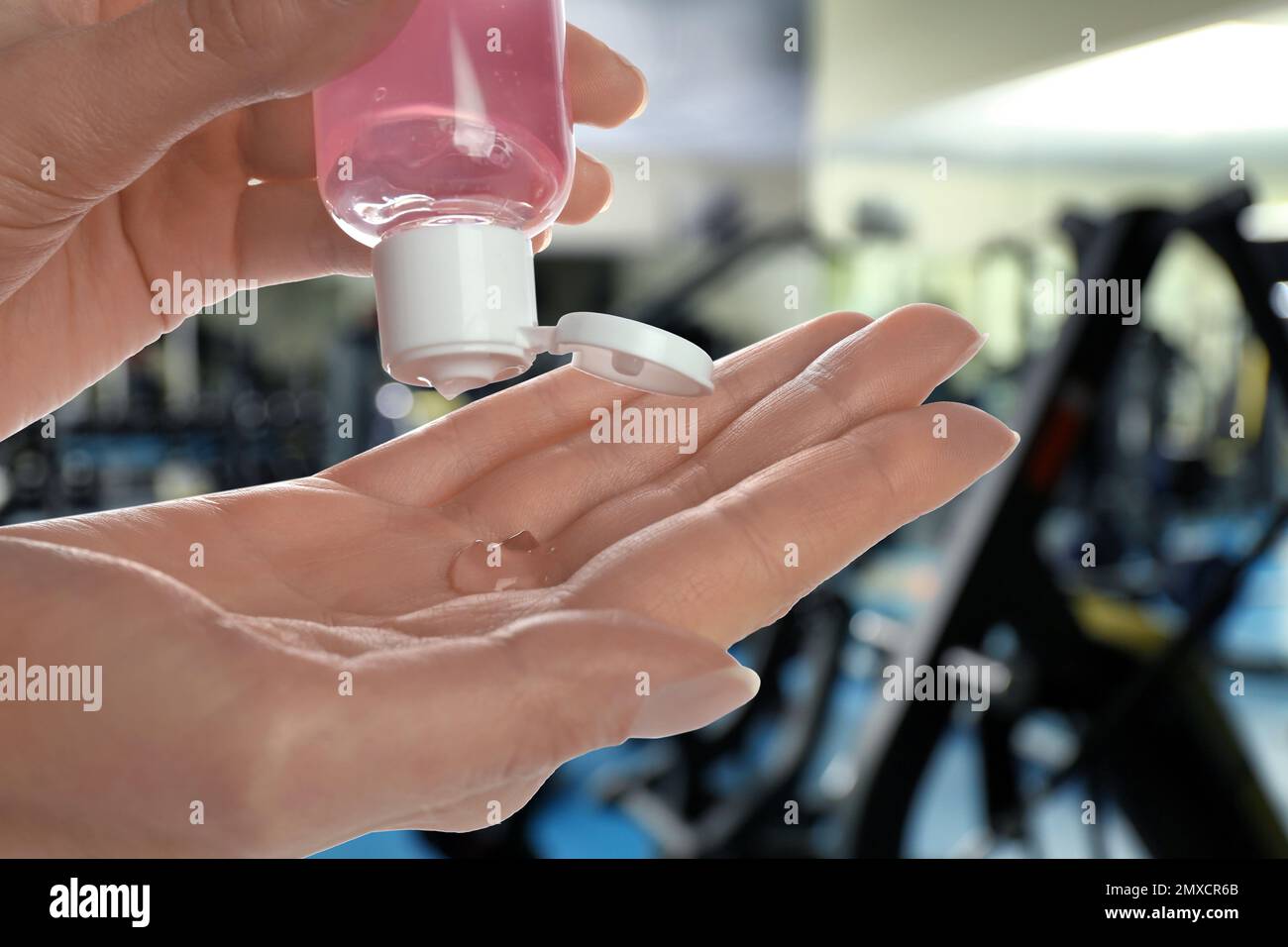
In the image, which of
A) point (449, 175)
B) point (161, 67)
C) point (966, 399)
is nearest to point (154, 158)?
point (161, 67)

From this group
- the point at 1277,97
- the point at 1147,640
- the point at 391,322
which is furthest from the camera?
the point at 1277,97

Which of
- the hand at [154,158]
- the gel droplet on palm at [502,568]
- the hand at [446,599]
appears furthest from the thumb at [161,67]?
the gel droplet on palm at [502,568]

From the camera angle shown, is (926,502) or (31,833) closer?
(31,833)

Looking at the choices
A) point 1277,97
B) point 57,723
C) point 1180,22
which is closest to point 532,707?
point 57,723

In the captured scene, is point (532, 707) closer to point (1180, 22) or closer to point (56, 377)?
point (56, 377)

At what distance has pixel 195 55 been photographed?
24.4 inches

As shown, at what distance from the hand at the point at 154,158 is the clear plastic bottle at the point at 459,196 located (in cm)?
9

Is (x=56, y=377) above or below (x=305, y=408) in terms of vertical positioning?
below

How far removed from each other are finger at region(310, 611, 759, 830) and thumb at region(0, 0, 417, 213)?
14.0 inches

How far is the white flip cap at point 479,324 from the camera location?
29.8 inches

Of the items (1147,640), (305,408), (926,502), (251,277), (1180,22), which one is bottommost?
(1147,640)

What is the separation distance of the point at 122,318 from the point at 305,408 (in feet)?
13.5

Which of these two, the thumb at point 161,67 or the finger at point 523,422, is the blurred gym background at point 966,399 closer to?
the finger at point 523,422

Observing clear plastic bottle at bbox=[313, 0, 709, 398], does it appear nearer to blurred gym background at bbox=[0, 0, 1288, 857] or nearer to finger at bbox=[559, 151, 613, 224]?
finger at bbox=[559, 151, 613, 224]
